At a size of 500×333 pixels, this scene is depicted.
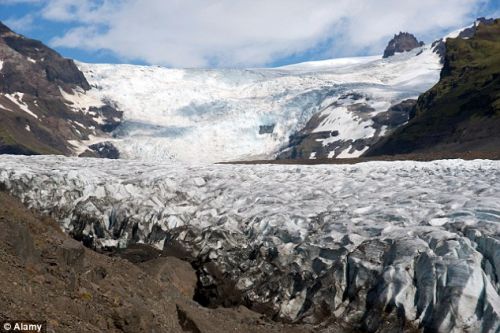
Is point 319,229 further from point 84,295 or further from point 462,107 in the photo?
point 462,107

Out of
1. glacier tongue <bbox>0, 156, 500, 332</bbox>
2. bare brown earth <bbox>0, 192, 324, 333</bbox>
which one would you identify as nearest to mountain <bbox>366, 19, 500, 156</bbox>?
glacier tongue <bbox>0, 156, 500, 332</bbox>

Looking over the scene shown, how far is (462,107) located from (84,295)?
120m

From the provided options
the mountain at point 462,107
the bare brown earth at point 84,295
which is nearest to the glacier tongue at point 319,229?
the bare brown earth at point 84,295

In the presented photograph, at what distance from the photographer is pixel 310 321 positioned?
16703 mm

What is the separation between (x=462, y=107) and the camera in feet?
403

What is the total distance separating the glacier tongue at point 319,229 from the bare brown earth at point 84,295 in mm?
1730

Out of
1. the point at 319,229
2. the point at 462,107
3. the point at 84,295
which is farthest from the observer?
the point at 462,107

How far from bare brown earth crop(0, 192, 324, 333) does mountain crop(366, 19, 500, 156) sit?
81098 mm

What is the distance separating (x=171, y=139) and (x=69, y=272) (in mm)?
187683

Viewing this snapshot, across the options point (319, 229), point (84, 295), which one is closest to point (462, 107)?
point (319, 229)

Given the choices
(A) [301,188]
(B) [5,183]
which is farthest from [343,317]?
(B) [5,183]

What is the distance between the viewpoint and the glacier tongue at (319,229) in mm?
15812

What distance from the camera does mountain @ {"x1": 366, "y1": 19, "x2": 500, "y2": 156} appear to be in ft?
352

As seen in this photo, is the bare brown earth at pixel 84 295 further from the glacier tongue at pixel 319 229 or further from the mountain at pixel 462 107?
the mountain at pixel 462 107
